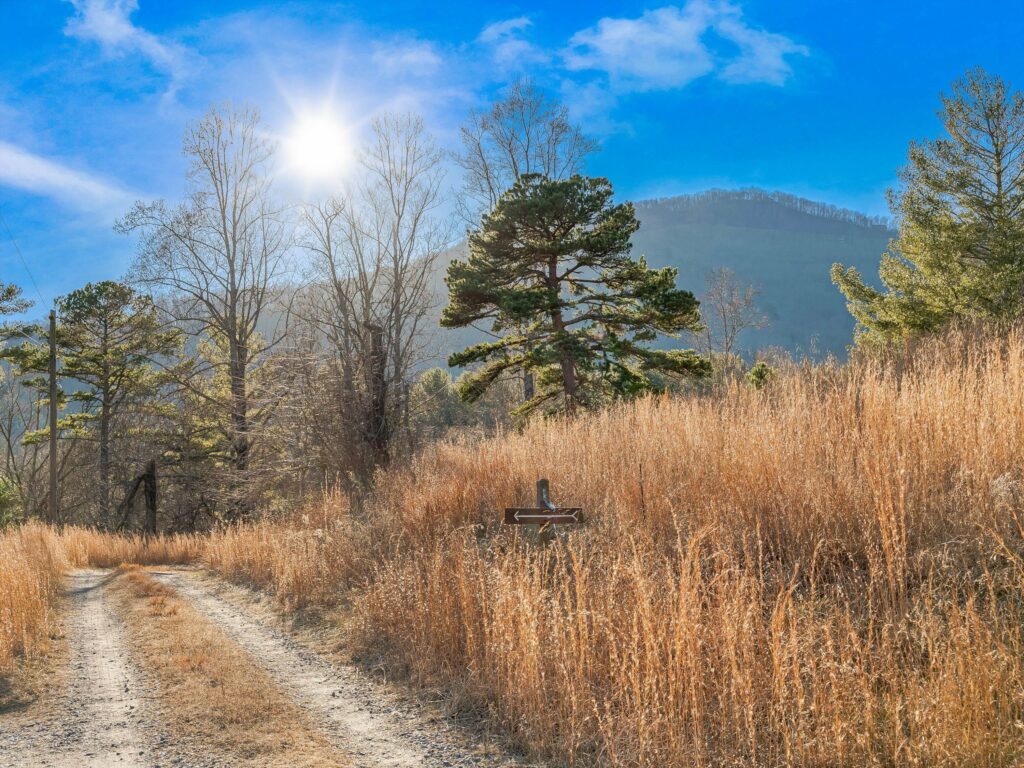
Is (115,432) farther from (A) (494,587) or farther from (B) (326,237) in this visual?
(A) (494,587)

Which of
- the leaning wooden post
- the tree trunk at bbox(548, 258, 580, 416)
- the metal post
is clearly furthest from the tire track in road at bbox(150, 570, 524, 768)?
the leaning wooden post

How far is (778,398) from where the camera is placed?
8.35 meters

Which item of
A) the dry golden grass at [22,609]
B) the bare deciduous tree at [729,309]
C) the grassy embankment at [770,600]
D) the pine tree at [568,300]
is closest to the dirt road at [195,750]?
the grassy embankment at [770,600]

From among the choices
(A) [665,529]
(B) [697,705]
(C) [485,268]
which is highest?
(C) [485,268]

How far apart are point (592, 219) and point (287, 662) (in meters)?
15.1

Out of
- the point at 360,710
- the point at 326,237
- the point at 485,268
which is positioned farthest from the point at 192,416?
the point at 360,710

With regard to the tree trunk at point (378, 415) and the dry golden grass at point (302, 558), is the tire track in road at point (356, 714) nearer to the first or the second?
the dry golden grass at point (302, 558)

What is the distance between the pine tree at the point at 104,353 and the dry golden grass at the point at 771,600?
2564 centimetres

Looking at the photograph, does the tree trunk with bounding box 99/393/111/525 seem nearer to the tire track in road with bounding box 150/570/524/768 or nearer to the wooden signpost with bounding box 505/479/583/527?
the tire track in road with bounding box 150/570/524/768

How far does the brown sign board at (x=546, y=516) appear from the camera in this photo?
5793 mm

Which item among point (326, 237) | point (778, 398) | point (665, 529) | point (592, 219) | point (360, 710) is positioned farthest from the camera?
point (326, 237)

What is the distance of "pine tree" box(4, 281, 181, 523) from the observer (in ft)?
92.5

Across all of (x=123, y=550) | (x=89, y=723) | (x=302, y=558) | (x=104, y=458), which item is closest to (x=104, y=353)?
(x=104, y=458)

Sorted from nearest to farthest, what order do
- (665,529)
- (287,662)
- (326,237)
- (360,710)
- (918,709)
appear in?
(918,709)
(360,710)
(665,529)
(287,662)
(326,237)
